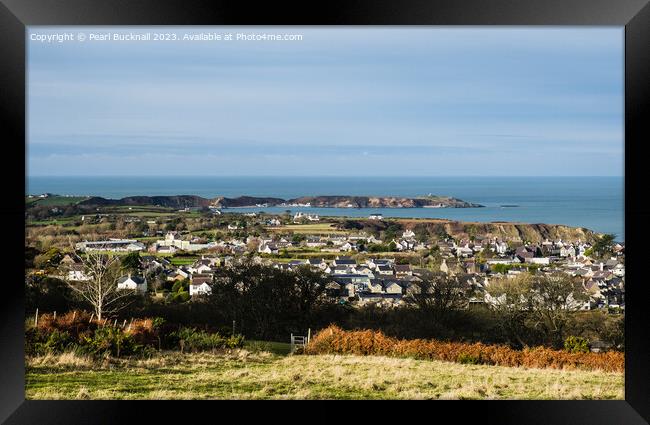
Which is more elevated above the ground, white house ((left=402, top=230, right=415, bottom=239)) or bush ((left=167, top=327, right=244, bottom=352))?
white house ((left=402, top=230, right=415, bottom=239))

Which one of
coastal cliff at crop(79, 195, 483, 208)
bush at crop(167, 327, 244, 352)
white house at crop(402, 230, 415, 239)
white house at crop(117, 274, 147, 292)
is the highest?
coastal cliff at crop(79, 195, 483, 208)

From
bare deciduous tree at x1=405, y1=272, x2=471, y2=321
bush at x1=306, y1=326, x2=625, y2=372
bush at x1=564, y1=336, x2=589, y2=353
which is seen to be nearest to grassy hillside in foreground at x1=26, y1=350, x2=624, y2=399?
bush at x1=306, y1=326, x2=625, y2=372

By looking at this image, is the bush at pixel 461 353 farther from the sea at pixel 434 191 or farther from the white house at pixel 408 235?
the sea at pixel 434 191

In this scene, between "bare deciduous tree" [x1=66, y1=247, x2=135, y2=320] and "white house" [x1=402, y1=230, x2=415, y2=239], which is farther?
"white house" [x1=402, y1=230, x2=415, y2=239]

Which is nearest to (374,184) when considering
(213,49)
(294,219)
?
(294,219)

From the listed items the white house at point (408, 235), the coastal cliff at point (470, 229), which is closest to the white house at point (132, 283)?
the coastal cliff at point (470, 229)

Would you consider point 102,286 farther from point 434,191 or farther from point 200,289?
point 434,191

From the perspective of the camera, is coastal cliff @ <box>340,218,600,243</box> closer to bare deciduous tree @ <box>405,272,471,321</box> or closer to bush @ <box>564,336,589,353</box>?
bare deciduous tree @ <box>405,272,471,321</box>
